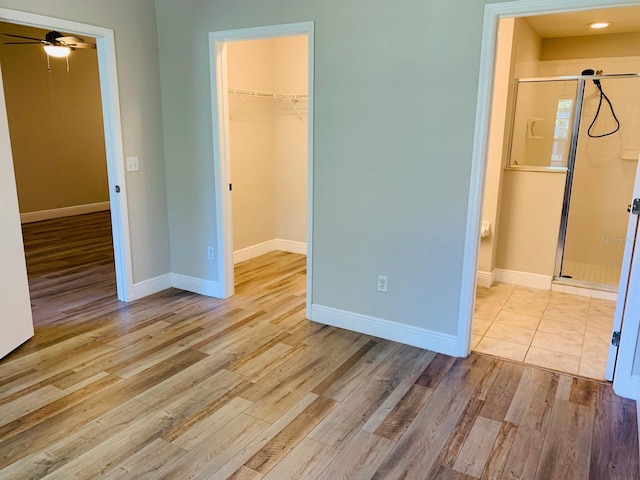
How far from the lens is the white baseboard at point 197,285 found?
406 centimetres

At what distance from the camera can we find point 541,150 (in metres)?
4.53

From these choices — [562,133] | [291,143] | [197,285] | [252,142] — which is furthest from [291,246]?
[562,133]

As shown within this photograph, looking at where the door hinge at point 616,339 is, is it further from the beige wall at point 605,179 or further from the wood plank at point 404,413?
the beige wall at point 605,179

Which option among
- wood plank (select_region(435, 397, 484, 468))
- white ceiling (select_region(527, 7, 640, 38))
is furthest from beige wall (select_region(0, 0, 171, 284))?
white ceiling (select_region(527, 7, 640, 38))

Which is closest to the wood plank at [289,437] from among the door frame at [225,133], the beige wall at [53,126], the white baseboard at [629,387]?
the door frame at [225,133]

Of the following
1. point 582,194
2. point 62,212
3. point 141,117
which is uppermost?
point 141,117

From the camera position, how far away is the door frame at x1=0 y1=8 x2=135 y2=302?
3301 millimetres

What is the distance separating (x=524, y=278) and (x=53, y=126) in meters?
7.05

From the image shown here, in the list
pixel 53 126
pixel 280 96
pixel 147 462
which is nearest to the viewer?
pixel 147 462

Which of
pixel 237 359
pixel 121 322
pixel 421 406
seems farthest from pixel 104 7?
pixel 421 406

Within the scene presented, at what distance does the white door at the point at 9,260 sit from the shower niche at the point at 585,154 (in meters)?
4.01

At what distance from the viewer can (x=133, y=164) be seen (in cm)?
378

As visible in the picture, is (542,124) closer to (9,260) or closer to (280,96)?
(280,96)

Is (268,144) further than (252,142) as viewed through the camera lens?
Yes
